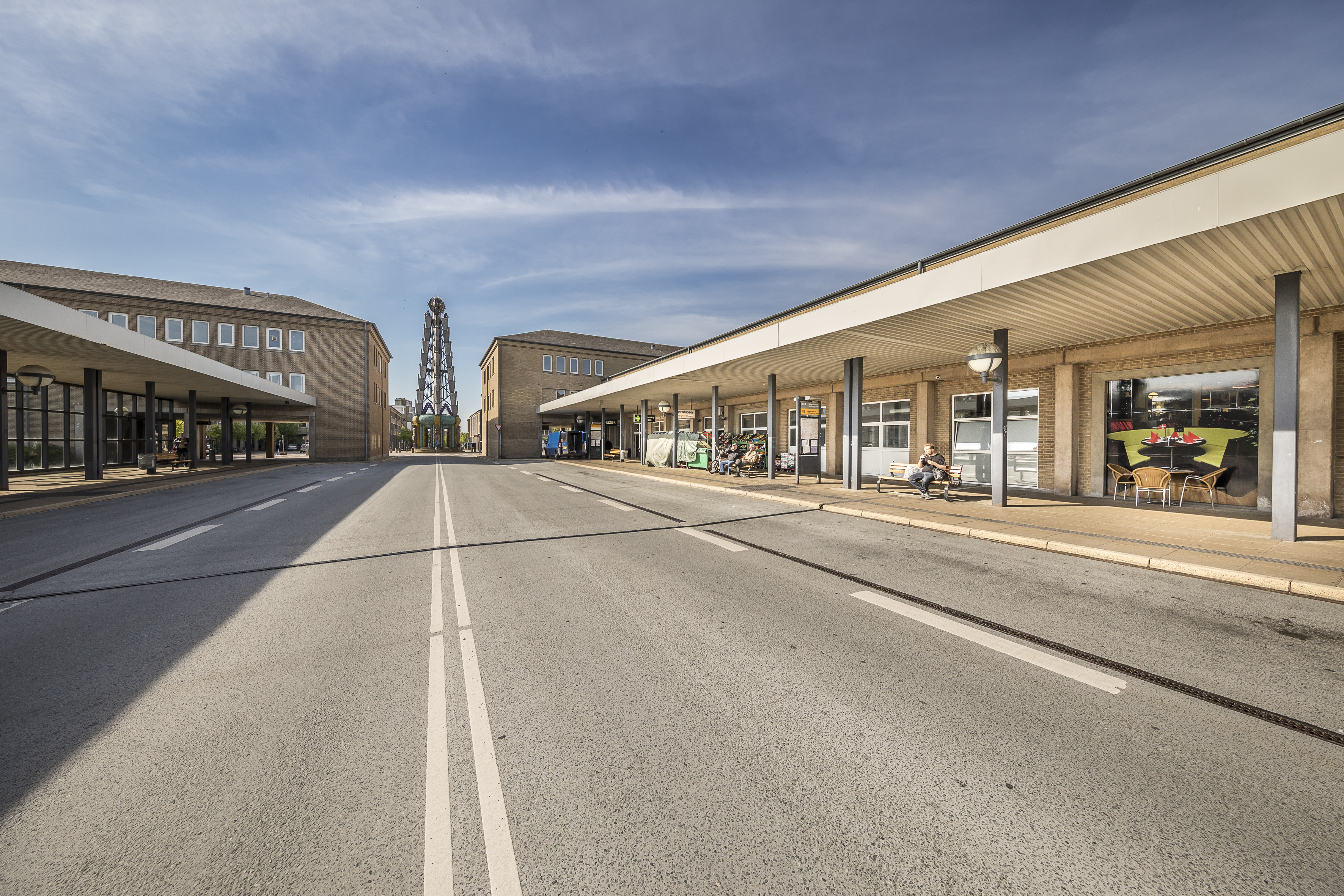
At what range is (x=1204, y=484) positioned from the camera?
1141 centimetres

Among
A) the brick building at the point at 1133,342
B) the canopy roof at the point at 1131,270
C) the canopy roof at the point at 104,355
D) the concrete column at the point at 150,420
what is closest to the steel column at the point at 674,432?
the brick building at the point at 1133,342

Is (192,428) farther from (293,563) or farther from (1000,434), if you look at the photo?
(1000,434)

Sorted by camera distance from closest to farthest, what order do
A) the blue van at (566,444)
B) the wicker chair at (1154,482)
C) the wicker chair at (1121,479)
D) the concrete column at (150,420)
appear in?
the wicker chair at (1154,482), the wicker chair at (1121,479), the concrete column at (150,420), the blue van at (566,444)

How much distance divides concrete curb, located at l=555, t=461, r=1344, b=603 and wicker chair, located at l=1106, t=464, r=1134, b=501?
6.87 m

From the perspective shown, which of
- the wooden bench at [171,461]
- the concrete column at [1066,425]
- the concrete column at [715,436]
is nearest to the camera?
the concrete column at [1066,425]

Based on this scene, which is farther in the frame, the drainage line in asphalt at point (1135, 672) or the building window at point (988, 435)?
the building window at point (988, 435)

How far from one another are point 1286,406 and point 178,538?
17000 millimetres

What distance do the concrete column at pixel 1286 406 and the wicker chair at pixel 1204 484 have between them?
12.7 feet

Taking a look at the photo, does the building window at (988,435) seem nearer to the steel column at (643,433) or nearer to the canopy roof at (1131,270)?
the canopy roof at (1131,270)

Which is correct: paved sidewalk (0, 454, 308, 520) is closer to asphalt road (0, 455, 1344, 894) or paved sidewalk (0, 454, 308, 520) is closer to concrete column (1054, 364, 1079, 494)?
asphalt road (0, 455, 1344, 894)

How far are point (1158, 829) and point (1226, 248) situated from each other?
8585 millimetres

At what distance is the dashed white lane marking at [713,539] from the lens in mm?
7636

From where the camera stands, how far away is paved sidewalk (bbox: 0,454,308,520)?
12047 millimetres

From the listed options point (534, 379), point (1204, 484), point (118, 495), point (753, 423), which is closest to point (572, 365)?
point (534, 379)
